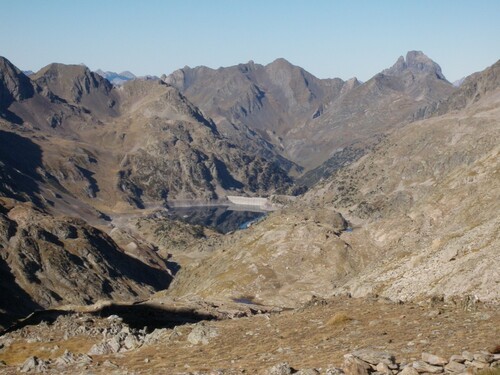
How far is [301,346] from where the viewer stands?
38.4 metres

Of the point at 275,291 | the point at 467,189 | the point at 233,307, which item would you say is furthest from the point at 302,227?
the point at 233,307

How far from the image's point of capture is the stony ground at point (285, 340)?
109ft

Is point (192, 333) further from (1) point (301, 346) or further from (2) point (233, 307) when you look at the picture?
(2) point (233, 307)

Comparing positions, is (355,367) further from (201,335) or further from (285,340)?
(201,335)

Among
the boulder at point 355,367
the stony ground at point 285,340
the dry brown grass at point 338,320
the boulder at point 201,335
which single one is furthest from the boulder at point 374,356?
the boulder at point 201,335

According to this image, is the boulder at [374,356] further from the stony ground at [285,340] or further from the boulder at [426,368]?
the boulder at [426,368]

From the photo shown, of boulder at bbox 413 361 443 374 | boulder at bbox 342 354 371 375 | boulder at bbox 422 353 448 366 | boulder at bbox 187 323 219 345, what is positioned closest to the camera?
boulder at bbox 413 361 443 374

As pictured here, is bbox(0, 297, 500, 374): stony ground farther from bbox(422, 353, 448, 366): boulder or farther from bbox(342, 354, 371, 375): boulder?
bbox(342, 354, 371, 375): boulder

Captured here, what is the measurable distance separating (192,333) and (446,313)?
19.5m

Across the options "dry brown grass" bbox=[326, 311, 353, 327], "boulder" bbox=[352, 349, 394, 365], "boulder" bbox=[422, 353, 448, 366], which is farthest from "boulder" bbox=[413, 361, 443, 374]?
"dry brown grass" bbox=[326, 311, 353, 327]

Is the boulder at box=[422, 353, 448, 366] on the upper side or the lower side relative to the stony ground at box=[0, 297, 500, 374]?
upper

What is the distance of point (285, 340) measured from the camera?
40969mm

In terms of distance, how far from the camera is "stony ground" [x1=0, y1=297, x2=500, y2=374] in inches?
1305

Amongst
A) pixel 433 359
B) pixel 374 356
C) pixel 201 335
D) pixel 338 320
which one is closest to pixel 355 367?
pixel 374 356
